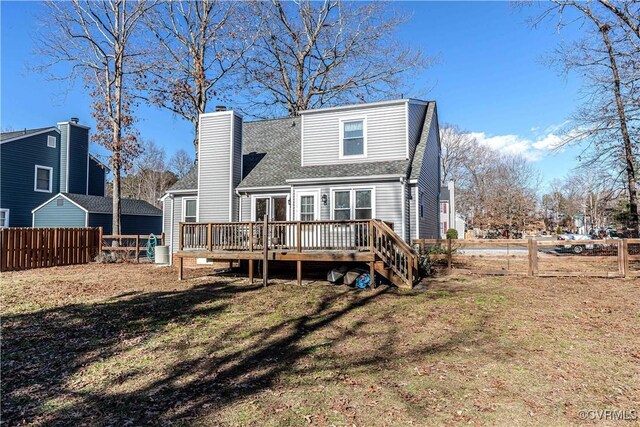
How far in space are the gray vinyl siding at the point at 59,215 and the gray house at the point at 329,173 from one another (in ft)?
30.4

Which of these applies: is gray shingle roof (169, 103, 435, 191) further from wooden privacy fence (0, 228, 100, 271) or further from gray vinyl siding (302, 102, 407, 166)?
wooden privacy fence (0, 228, 100, 271)

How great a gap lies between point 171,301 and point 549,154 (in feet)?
48.9

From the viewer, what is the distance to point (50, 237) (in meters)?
14.9

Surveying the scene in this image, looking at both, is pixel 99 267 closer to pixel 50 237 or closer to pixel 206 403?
pixel 50 237

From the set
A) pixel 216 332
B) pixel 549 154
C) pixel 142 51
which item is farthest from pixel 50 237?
pixel 549 154

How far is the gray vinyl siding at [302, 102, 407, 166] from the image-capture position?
43.8 ft

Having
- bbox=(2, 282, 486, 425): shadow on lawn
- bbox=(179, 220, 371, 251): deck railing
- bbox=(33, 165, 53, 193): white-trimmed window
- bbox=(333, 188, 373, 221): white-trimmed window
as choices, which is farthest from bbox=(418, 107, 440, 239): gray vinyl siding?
bbox=(33, 165, 53, 193): white-trimmed window

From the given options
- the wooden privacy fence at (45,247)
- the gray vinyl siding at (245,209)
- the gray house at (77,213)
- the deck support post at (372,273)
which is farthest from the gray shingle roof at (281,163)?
the gray house at (77,213)

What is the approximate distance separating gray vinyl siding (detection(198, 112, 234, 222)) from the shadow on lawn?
6.92 meters

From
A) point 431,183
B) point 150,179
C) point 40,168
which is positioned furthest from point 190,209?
point 150,179

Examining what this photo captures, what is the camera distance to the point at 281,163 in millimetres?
15383

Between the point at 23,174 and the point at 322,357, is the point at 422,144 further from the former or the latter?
the point at 23,174

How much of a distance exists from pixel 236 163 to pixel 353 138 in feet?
16.0

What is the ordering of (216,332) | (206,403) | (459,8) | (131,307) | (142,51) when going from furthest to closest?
1. (142,51)
2. (459,8)
3. (131,307)
4. (216,332)
5. (206,403)
